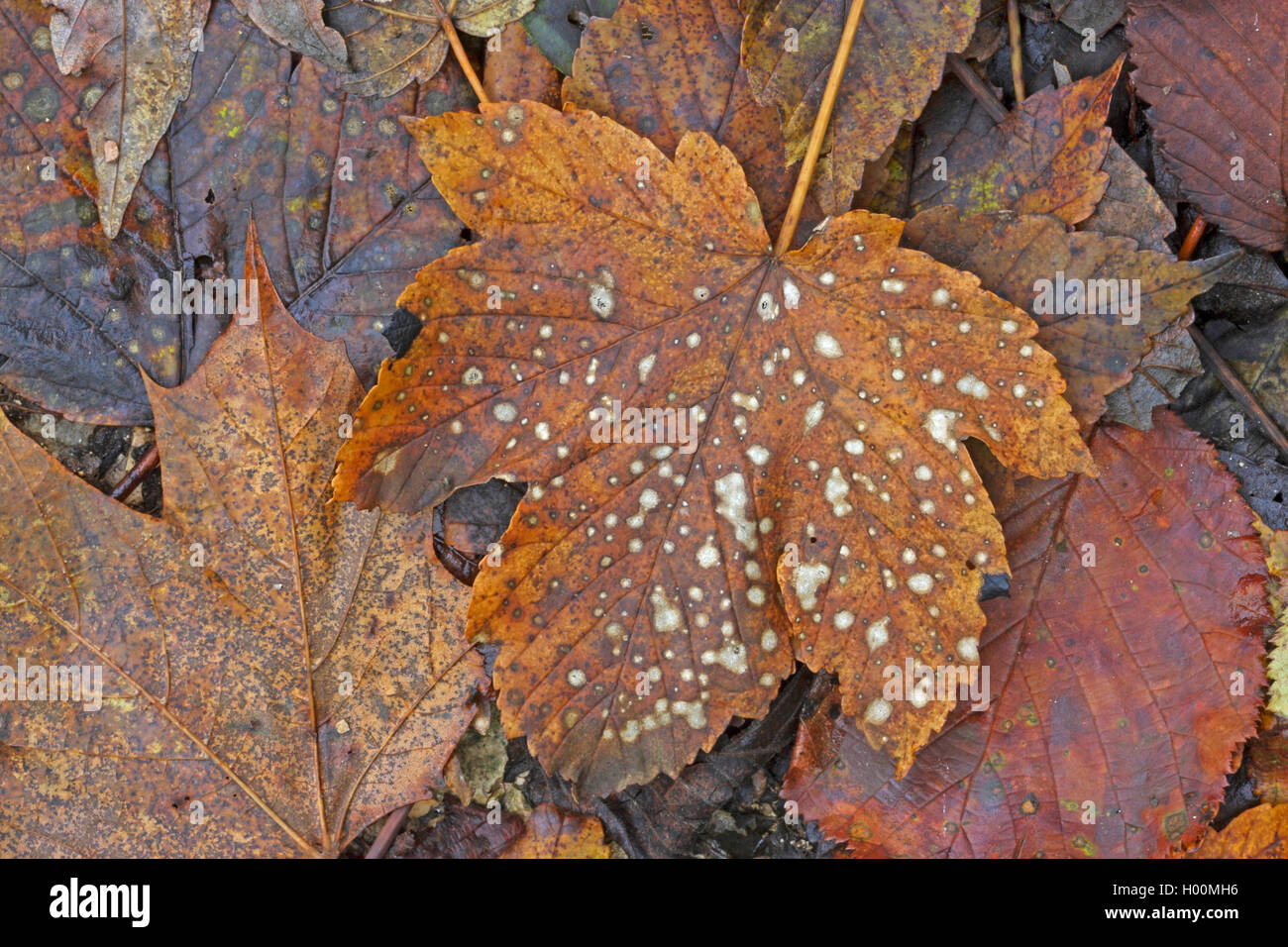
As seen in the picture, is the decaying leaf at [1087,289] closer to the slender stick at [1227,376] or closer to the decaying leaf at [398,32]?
the slender stick at [1227,376]

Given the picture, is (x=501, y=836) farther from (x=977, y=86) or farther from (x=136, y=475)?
(x=977, y=86)

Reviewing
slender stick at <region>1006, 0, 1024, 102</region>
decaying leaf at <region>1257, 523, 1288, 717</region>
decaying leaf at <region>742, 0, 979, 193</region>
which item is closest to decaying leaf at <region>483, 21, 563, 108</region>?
decaying leaf at <region>742, 0, 979, 193</region>

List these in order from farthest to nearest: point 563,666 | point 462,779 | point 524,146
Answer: point 462,779 → point 563,666 → point 524,146

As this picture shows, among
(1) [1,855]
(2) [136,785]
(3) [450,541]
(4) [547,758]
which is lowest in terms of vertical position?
(1) [1,855]

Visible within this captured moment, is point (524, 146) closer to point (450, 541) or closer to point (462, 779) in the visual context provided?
point (450, 541)

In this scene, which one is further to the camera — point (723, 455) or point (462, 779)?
point (462, 779)

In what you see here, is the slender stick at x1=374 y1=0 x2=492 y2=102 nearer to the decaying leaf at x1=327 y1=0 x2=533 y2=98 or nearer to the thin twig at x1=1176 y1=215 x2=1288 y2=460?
the decaying leaf at x1=327 y1=0 x2=533 y2=98

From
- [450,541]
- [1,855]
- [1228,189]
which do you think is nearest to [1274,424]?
[1228,189]
